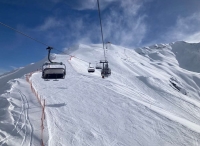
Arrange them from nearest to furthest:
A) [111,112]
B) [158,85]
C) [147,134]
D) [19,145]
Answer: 1. [19,145]
2. [147,134]
3. [111,112]
4. [158,85]

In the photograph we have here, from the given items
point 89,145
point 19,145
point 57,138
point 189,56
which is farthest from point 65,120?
point 189,56

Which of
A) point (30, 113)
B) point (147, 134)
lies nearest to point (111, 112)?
point (147, 134)

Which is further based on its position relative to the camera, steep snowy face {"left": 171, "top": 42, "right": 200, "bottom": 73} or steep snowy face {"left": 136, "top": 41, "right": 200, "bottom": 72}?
steep snowy face {"left": 171, "top": 42, "right": 200, "bottom": 73}

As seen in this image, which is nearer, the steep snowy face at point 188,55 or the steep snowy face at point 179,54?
the steep snowy face at point 179,54

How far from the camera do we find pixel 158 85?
36.3m

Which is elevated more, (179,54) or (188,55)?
(179,54)

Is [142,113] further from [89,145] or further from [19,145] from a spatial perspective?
[19,145]

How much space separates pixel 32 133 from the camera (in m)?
11.2

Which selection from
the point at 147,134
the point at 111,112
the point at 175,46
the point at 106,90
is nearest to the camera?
the point at 147,134

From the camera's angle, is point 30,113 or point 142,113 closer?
point 30,113

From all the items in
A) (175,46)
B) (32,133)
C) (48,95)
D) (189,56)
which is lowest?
(32,133)

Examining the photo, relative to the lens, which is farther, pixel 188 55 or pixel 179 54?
pixel 179 54

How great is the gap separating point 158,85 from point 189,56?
158745mm

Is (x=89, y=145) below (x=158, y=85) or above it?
below
